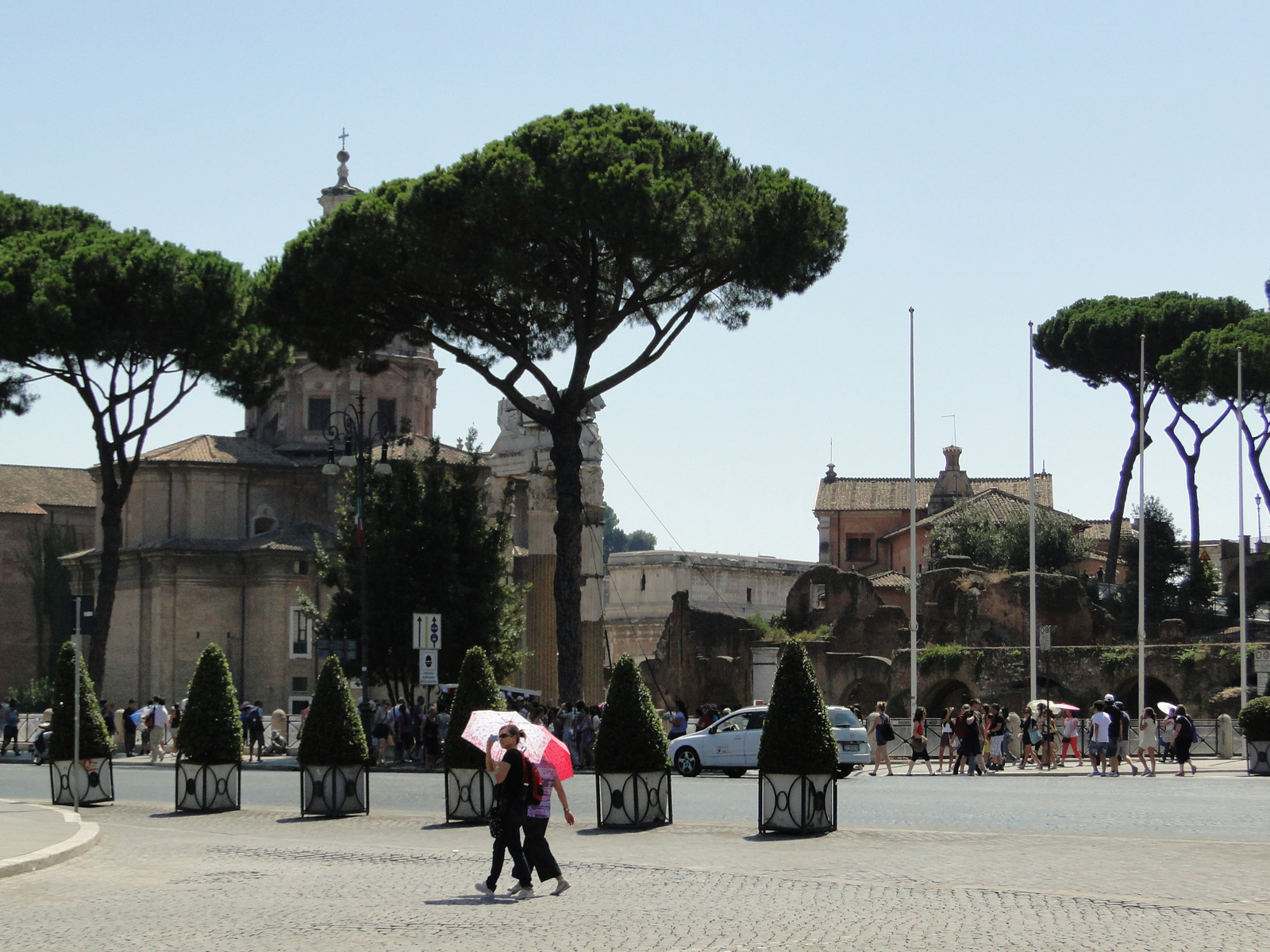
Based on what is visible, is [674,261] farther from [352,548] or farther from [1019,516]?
[1019,516]

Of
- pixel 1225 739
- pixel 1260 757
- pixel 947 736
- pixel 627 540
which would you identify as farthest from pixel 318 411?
pixel 627 540

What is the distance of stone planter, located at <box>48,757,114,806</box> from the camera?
21.3 meters

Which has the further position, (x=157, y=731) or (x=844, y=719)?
(x=157, y=731)

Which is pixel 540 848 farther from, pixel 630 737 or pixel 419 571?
pixel 419 571

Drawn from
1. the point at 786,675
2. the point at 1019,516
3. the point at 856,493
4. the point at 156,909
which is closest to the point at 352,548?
the point at 786,675

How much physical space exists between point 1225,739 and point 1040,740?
4192 mm

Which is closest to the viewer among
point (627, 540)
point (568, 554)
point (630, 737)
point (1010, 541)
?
point (630, 737)

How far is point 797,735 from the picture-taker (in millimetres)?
16641

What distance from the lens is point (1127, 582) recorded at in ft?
198

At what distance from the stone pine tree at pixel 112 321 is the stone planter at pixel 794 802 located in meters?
24.6

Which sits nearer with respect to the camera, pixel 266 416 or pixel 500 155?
pixel 500 155

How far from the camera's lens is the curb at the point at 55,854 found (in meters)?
13.8

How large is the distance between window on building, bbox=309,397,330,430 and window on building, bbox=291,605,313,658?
30.2ft

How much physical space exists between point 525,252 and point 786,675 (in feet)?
56.3
